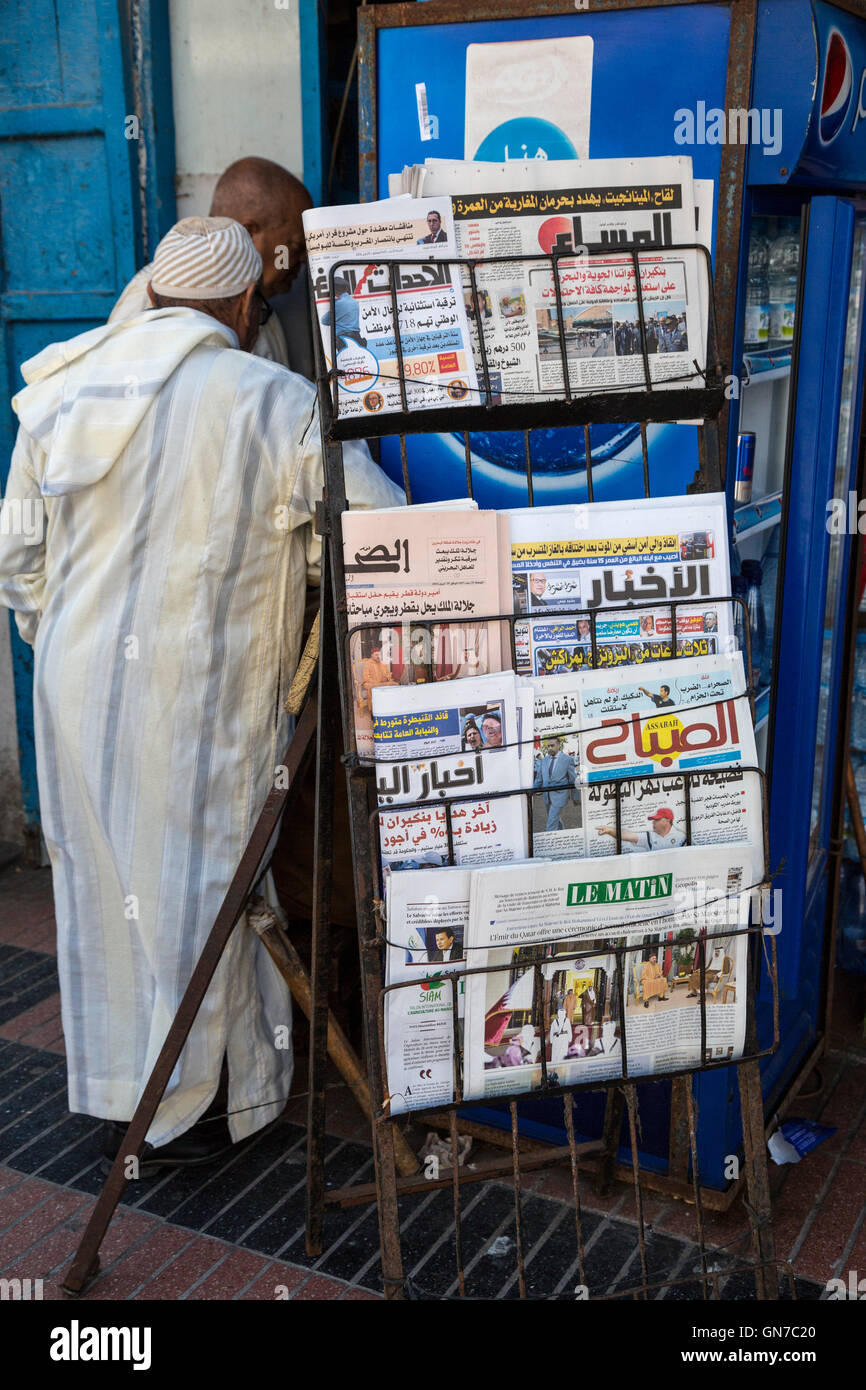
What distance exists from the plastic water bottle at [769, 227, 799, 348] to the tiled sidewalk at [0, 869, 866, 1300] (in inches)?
75.9

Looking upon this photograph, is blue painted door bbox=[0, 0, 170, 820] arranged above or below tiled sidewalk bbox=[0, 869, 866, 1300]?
above

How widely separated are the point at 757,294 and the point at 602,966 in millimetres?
1549

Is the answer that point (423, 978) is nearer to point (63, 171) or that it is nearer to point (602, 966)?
point (602, 966)

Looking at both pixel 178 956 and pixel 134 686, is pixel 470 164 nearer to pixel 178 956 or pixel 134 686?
pixel 134 686

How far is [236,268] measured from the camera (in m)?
2.76

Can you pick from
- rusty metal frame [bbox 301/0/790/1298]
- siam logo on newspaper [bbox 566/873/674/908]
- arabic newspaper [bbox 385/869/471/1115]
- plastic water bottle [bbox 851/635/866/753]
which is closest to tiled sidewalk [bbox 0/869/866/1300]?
rusty metal frame [bbox 301/0/790/1298]

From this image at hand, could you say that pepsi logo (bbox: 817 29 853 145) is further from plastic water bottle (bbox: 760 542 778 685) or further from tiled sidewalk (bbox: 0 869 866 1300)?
tiled sidewalk (bbox: 0 869 866 1300)

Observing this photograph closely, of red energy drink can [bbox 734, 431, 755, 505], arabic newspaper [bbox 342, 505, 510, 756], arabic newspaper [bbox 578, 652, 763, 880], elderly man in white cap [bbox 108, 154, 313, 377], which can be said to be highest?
elderly man in white cap [bbox 108, 154, 313, 377]

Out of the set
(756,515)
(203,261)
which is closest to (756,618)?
(756,515)

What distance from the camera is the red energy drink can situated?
248 cm

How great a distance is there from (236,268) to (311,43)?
1023mm

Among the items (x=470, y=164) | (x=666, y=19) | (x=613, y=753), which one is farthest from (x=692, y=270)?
(x=613, y=753)

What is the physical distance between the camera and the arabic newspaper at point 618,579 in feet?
6.42

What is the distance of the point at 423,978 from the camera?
6.34ft
